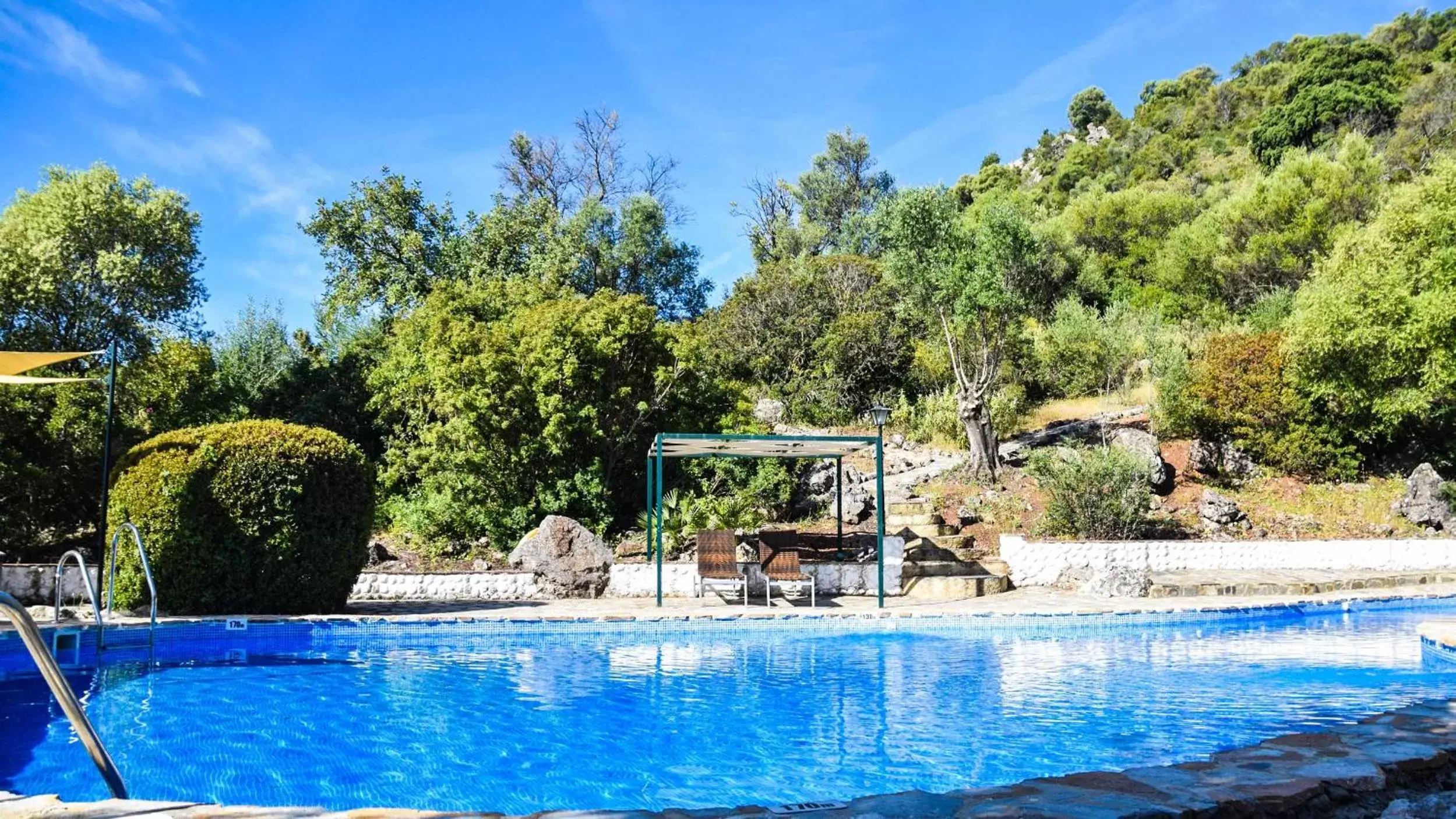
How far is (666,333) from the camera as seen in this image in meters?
16.8

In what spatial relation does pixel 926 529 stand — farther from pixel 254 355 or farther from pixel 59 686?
pixel 254 355

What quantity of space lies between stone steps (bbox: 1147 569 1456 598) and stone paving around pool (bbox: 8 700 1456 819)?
31.2 ft

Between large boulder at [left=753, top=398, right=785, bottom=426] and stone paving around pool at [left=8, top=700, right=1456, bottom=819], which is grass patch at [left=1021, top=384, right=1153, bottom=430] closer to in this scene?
large boulder at [left=753, top=398, right=785, bottom=426]

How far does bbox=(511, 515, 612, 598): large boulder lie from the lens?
13.1m

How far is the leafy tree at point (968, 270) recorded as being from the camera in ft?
60.6

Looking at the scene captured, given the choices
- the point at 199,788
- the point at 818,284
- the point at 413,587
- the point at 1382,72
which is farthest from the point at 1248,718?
the point at 1382,72

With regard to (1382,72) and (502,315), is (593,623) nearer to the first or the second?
(502,315)

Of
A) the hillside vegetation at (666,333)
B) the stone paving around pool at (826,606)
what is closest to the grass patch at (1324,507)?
the hillside vegetation at (666,333)

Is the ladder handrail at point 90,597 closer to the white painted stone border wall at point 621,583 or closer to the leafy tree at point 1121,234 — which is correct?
the white painted stone border wall at point 621,583

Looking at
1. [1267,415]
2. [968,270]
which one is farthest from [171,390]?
[1267,415]

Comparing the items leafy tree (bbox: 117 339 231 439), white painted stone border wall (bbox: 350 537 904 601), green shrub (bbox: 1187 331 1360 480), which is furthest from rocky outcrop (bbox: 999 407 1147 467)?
leafy tree (bbox: 117 339 231 439)

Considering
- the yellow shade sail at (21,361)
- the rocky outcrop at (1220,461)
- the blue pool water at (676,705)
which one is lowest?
the blue pool water at (676,705)

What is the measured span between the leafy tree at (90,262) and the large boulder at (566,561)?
9.18 metres

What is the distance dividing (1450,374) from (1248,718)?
13342mm
